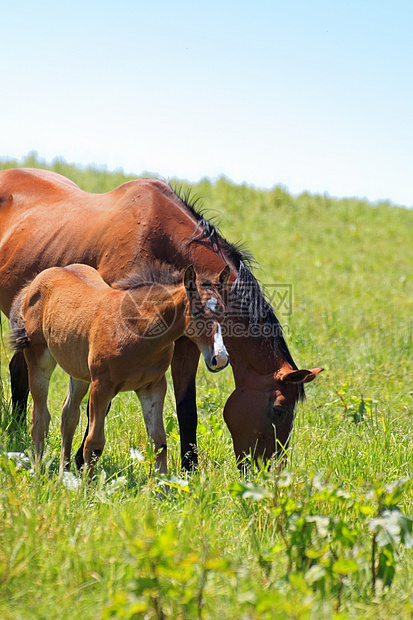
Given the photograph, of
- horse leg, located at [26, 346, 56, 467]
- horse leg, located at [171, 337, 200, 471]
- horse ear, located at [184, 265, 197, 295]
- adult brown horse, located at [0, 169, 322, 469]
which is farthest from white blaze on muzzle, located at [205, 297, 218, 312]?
horse leg, located at [26, 346, 56, 467]

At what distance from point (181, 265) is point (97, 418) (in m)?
1.19

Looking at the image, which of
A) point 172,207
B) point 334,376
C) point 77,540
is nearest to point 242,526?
point 77,540

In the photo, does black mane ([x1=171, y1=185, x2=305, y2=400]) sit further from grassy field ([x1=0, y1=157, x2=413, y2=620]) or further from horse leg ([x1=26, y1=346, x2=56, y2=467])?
horse leg ([x1=26, y1=346, x2=56, y2=467])

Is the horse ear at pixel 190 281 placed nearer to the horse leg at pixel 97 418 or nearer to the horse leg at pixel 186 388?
the horse leg at pixel 97 418

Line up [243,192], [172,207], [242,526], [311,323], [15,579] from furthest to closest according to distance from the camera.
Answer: [243,192], [311,323], [172,207], [242,526], [15,579]

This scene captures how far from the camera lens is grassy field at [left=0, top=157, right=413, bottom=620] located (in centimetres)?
219

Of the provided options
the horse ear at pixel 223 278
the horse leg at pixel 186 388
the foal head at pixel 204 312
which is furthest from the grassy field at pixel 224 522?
the horse ear at pixel 223 278

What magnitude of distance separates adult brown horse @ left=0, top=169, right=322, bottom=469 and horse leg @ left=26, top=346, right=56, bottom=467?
2.21 feet

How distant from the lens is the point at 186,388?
430 centimetres

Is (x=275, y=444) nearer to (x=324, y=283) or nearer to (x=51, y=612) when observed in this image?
(x=51, y=612)

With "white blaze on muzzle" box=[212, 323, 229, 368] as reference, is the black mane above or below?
above

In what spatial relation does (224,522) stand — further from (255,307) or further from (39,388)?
(39,388)

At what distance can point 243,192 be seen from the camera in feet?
54.1

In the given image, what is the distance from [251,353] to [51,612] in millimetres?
2117
